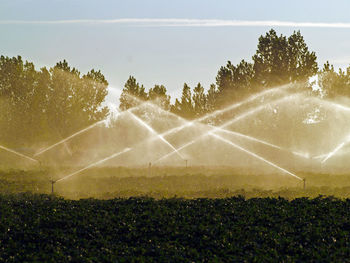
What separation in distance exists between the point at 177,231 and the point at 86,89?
39052mm

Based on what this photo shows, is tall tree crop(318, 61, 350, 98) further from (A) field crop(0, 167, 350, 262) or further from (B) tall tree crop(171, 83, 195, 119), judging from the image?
(A) field crop(0, 167, 350, 262)

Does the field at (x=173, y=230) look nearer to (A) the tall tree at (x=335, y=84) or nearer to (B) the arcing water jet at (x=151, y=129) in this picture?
(A) the tall tree at (x=335, y=84)

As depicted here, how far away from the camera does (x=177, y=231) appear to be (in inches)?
382

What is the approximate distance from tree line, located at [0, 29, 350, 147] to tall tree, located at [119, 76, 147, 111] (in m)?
3.87

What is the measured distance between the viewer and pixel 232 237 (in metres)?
9.38

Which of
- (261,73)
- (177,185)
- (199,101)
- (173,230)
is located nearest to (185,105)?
(199,101)

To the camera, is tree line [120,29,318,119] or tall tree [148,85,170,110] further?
tall tree [148,85,170,110]

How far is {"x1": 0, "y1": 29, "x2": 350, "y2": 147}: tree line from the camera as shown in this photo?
38.9 meters

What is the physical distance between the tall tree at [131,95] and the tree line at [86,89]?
3870 mm

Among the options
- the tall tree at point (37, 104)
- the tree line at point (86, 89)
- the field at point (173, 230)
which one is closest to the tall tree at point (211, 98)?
the tree line at point (86, 89)

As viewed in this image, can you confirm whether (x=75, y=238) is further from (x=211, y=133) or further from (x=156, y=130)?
(x=156, y=130)

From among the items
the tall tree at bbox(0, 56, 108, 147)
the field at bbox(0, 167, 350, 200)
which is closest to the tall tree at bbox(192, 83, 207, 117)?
the tall tree at bbox(0, 56, 108, 147)

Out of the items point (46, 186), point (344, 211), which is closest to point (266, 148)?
point (46, 186)

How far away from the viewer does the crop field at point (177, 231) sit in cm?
862
